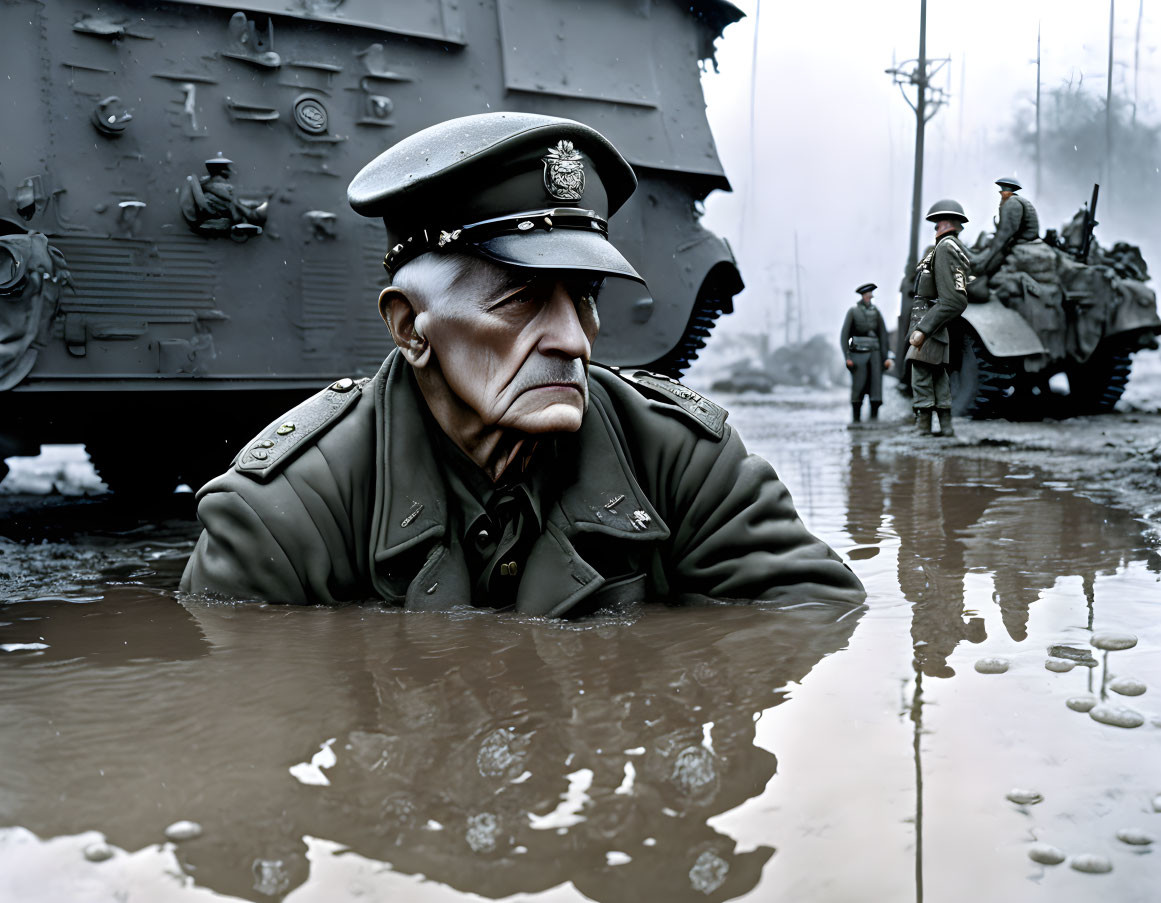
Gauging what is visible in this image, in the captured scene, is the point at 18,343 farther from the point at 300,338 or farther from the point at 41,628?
the point at 41,628

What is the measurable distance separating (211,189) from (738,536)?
4926mm

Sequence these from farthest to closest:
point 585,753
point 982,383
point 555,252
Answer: point 982,383 < point 555,252 < point 585,753

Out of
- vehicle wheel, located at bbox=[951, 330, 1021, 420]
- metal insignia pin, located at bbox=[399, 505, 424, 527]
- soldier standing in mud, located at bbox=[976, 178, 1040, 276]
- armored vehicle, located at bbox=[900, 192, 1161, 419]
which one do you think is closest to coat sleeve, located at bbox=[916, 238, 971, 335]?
armored vehicle, located at bbox=[900, 192, 1161, 419]

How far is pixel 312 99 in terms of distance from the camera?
7.10 metres

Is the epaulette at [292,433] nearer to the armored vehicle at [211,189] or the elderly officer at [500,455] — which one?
the elderly officer at [500,455]

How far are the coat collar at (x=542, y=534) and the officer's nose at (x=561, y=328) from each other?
285 mm

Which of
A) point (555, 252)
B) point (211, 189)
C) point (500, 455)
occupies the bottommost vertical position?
point (500, 455)

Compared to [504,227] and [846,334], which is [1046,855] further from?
[846,334]

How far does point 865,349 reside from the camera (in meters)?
13.3

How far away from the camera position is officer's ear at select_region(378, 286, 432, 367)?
2631 millimetres

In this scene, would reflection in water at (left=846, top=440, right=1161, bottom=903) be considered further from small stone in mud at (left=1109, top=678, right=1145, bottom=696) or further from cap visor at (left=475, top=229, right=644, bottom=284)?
cap visor at (left=475, top=229, right=644, bottom=284)

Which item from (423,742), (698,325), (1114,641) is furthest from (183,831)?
(698,325)

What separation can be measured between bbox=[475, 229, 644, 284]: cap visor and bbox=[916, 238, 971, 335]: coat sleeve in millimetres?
7704

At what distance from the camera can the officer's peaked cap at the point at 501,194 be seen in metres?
2.46
